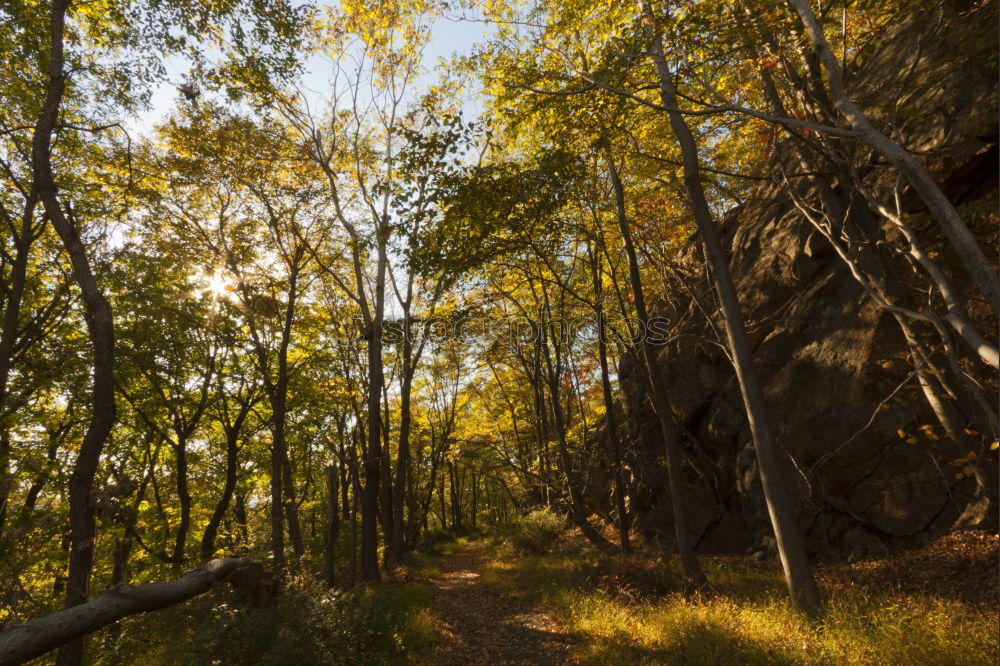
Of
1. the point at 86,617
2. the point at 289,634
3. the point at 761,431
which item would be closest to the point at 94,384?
the point at 86,617

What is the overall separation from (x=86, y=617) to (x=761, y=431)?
8.69 metres

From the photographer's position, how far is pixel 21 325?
543 inches

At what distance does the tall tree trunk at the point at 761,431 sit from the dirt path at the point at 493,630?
3964mm

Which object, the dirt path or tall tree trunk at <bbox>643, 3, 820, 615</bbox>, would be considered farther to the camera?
the dirt path

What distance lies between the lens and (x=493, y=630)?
32.6 feet

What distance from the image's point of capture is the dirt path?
8.21m

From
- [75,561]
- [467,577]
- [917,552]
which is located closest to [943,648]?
[917,552]

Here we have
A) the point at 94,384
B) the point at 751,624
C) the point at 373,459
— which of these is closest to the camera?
the point at 94,384

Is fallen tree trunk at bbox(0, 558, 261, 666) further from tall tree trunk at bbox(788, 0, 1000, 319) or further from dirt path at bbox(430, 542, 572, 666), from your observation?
tall tree trunk at bbox(788, 0, 1000, 319)

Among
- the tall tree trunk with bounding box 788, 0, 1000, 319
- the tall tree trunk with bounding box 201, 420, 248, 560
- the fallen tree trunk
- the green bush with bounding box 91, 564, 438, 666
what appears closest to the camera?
the fallen tree trunk

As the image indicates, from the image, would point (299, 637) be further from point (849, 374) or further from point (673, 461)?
point (849, 374)

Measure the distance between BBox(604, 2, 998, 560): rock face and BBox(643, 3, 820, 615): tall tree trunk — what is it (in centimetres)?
52

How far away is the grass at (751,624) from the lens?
218 inches

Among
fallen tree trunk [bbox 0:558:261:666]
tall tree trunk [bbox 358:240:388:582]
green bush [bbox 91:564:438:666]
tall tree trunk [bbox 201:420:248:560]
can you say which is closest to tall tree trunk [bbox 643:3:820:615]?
green bush [bbox 91:564:438:666]
